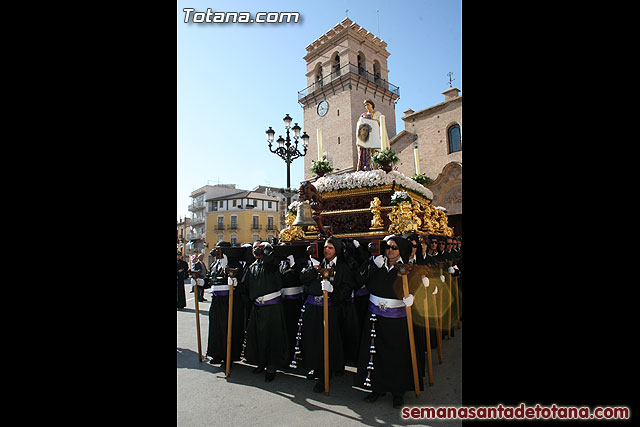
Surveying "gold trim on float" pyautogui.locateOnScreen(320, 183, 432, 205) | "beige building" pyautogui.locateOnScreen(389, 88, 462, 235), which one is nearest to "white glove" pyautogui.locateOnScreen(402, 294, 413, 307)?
"gold trim on float" pyautogui.locateOnScreen(320, 183, 432, 205)


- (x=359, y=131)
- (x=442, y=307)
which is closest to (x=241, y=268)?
(x=442, y=307)

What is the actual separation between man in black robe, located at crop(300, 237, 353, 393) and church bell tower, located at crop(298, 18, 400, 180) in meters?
20.6

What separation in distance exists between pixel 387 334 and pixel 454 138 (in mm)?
17751

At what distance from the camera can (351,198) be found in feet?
23.9

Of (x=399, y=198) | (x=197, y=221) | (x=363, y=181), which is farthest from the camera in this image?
(x=197, y=221)

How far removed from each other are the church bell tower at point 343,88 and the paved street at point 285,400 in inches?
823

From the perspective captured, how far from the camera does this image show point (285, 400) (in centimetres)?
397

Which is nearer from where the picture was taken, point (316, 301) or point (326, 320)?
point (326, 320)

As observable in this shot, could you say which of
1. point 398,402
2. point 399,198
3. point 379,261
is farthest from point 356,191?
point 398,402

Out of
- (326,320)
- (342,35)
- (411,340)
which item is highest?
(342,35)

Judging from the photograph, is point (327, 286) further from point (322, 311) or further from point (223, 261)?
point (223, 261)

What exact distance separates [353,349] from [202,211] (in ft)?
164
